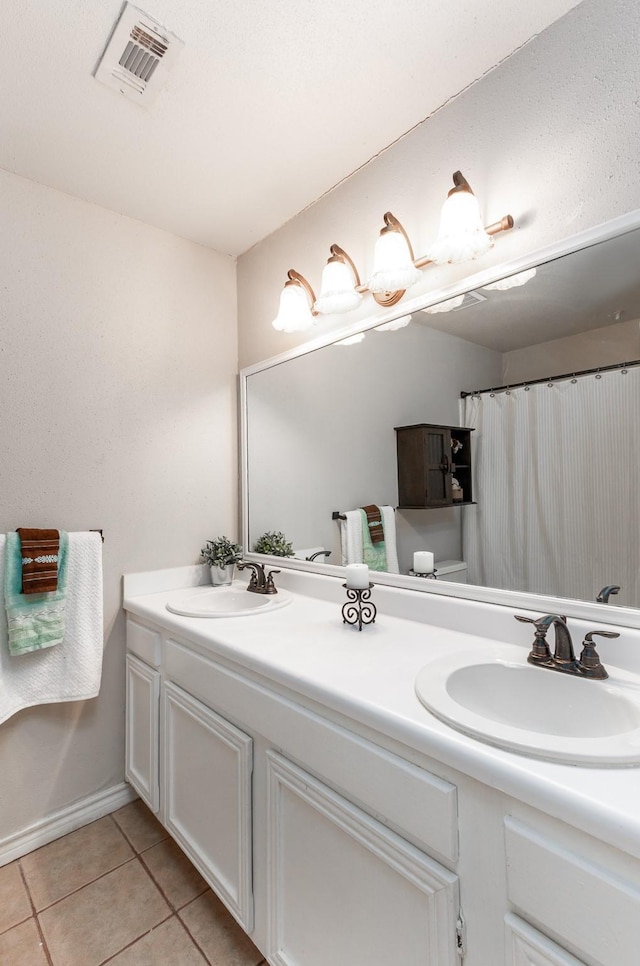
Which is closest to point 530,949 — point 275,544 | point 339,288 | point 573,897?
point 573,897

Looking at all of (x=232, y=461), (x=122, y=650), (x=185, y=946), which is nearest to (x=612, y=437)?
(x=232, y=461)

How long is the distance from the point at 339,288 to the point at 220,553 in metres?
1.18

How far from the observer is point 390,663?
1072mm

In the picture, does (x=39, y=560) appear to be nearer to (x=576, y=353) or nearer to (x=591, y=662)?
(x=591, y=662)

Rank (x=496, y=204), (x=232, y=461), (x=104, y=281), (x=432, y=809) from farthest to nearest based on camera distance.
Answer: (x=232, y=461) → (x=104, y=281) → (x=496, y=204) → (x=432, y=809)

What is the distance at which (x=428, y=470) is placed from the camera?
1445mm

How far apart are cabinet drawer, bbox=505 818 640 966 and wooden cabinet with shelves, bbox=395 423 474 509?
85cm

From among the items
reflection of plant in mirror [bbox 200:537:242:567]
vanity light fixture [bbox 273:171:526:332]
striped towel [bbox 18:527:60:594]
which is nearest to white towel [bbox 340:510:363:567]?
reflection of plant in mirror [bbox 200:537:242:567]

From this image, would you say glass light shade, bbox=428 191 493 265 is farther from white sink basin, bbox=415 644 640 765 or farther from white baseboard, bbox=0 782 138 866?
white baseboard, bbox=0 782 138 866

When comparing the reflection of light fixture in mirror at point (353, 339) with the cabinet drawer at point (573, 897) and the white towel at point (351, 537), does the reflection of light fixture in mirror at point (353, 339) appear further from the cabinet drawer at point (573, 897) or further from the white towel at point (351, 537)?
the cabinet drawer at point (573, 897)

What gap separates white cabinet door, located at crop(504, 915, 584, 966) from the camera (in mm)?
607

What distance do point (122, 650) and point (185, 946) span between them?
95cm

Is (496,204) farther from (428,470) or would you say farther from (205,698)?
(205,698)

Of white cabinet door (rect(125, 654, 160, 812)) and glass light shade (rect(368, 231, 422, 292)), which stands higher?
glass light shade (rect(368, 231, 422, 292))
